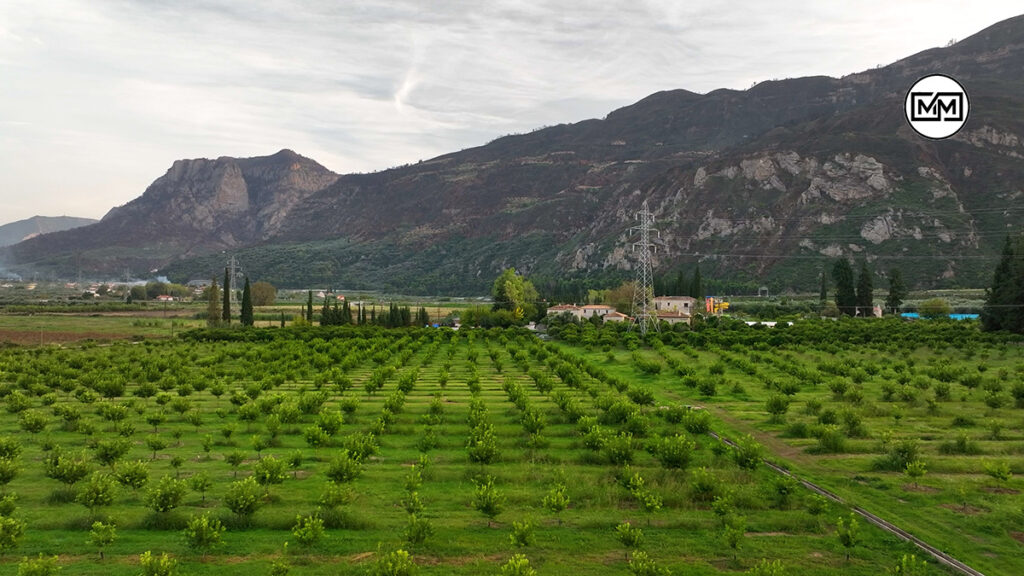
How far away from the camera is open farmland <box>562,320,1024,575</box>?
2359 cm

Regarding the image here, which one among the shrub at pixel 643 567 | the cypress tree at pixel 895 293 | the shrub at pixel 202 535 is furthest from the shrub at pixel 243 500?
the cypress tree at pixel 895 293

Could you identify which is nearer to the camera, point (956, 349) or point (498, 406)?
point (498, 406)

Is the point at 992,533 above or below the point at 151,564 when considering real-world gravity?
below

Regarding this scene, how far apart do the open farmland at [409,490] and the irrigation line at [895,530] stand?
56cm

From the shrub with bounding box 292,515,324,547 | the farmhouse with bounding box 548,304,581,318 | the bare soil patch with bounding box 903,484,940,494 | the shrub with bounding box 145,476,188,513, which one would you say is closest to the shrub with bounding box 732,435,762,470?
the bare soil patch with bounding box 903,484,940,494

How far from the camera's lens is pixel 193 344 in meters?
82.1

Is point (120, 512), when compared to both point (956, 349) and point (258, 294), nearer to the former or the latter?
point (956, 349)

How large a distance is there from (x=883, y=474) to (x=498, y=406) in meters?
21.9

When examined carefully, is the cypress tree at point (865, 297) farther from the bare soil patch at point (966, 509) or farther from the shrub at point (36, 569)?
the shrub at point (36, 569)

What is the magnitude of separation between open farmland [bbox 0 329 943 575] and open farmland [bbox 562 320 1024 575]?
3024 mm

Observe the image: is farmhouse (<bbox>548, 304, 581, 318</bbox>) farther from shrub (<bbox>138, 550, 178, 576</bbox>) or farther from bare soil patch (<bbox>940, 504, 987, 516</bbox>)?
shrub (<bbox>138, 550, 178, 576</bbox>)

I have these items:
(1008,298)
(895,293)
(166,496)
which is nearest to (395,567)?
(166,496)

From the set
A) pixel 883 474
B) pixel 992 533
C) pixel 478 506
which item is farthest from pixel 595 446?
pixel 992 533

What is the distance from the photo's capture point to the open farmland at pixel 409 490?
65.0 ft
